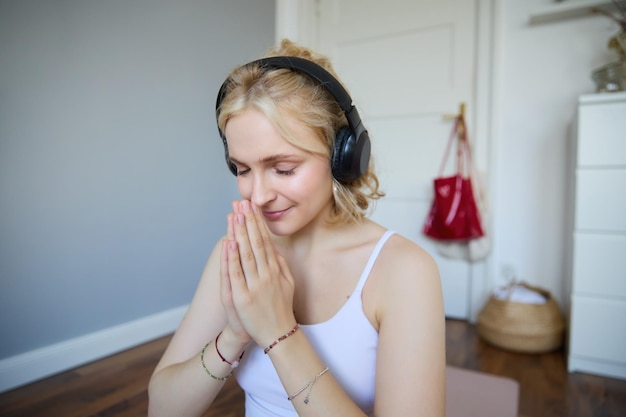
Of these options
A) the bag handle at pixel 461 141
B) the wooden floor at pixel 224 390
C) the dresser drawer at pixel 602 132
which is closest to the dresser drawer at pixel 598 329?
the wooden floor at pixel 224 390

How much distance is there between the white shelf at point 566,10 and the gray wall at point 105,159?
5.81ft

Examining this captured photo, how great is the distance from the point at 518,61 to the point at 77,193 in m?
2.44

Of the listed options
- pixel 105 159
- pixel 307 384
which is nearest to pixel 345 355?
pixel 307 384

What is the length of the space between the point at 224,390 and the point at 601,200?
6.06ft

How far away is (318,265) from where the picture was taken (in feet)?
2.81

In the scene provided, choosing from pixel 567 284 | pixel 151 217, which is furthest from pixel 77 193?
pixel 567 284

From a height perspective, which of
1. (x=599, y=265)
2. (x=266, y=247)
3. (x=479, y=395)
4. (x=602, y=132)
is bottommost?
(x=479, y=395)

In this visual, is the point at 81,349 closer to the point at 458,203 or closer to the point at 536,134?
the point at 458,203

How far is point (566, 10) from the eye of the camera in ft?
6.97

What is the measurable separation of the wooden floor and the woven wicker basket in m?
0.05

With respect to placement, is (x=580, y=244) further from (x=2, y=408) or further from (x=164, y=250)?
(x=2, y=408)

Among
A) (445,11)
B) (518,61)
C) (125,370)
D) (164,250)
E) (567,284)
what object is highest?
(445,11)

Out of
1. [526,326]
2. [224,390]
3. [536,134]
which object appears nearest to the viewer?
[224,390]

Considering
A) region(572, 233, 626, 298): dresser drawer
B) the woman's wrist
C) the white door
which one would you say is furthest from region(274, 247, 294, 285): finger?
the white door
